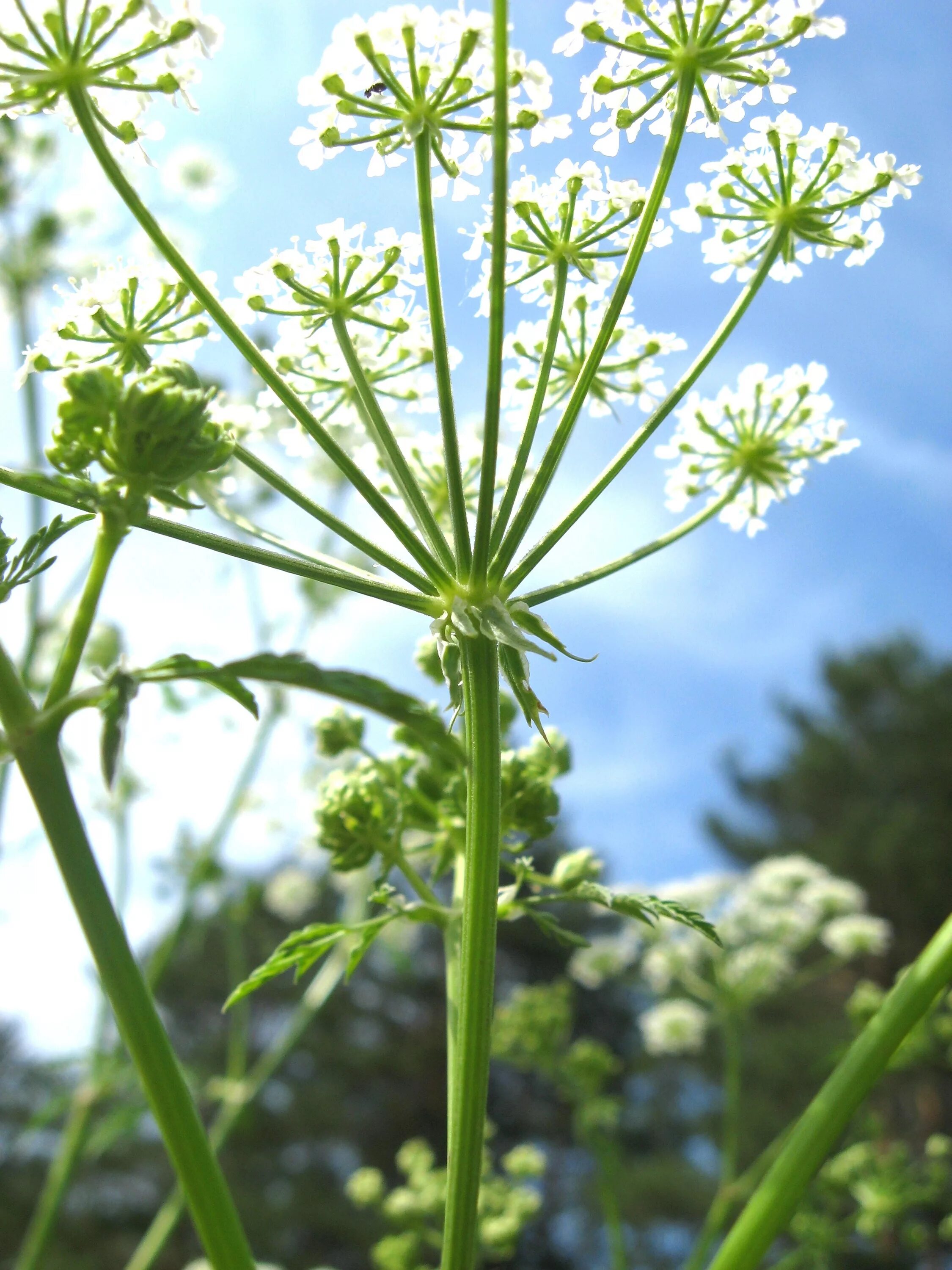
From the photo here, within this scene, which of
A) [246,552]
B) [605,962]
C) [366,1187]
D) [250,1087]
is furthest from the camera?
[605,962]

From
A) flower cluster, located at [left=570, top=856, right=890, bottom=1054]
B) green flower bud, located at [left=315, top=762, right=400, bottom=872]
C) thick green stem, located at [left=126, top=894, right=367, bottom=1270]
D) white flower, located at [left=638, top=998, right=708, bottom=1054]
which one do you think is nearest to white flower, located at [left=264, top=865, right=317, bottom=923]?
flower cluster, located at [left=570, top=856, right=890, bottom=1054]

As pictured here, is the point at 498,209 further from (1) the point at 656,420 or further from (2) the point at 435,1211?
(2) the point at 435,1211

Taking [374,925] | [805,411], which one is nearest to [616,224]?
[805,411]

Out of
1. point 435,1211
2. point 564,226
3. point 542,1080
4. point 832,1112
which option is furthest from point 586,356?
point 542,1080

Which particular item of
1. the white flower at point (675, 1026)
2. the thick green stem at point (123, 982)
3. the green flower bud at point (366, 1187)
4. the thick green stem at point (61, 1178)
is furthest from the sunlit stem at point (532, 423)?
the white flower at point (675, 1026)

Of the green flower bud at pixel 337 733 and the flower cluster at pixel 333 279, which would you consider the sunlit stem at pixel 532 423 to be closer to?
the flower cluster at pixel 333 279

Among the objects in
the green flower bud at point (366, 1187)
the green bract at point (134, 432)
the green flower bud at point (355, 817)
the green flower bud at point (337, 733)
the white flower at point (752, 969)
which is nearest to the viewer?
the green bract at point (134, 432)

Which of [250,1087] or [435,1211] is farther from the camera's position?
[250,1087]
